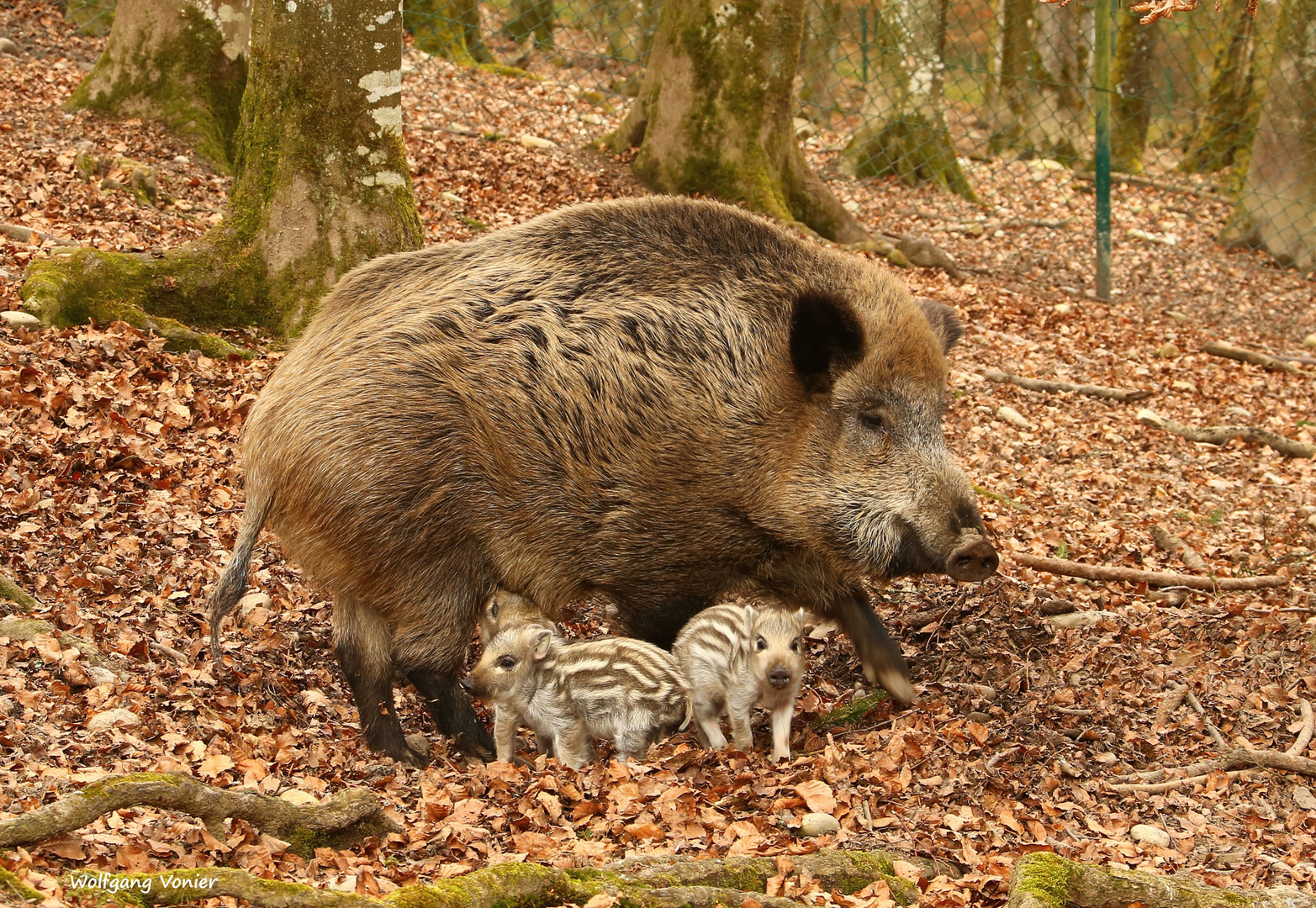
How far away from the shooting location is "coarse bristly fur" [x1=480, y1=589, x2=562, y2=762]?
5.15 metres

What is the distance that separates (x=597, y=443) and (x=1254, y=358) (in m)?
8.18

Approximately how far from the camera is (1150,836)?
13.9 ft

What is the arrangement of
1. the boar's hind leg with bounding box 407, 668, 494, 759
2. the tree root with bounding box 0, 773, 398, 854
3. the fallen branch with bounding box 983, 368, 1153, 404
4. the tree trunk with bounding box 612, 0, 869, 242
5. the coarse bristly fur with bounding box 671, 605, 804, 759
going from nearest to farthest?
the tree root with bounding box 0, 773, 398, 854 → the coarse bristly fur with bounding box 671, 605, 804, 759 → the boar's hind leg with bounding box 407, 668, 494, 759 → the fallen branch with bounding box 983, 368, 1153, 404 → the tree trunk with bounding box 612, 0, 869, 242

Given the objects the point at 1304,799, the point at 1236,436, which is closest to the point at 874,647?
the point at 1304,799

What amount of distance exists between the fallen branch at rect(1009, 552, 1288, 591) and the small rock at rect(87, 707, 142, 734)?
457 cm

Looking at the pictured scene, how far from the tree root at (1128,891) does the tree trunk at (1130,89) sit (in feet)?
57.7

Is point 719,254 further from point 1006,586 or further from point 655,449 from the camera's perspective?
point 1006,586

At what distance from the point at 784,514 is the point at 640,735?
1.15 meters

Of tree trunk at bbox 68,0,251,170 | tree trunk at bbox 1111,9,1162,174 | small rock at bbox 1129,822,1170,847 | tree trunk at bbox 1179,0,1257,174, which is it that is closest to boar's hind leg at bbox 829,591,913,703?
small rock at bbox 1129,822,1170,847

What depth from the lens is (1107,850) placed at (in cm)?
410

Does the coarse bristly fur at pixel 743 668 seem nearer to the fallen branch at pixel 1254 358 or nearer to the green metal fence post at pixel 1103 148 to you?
the fallen branch at pixel 1254 358

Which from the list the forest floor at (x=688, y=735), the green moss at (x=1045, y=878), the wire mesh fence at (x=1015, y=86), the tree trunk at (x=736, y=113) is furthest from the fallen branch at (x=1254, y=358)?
the green moss at (x=1045, y=878)

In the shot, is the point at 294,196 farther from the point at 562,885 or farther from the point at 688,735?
the point at 562,885

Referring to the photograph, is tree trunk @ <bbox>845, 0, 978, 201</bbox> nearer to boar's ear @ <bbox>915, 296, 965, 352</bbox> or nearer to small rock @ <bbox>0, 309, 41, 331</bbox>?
boar's ear @ <bbox>915, 296, 965, 352</bbox>
